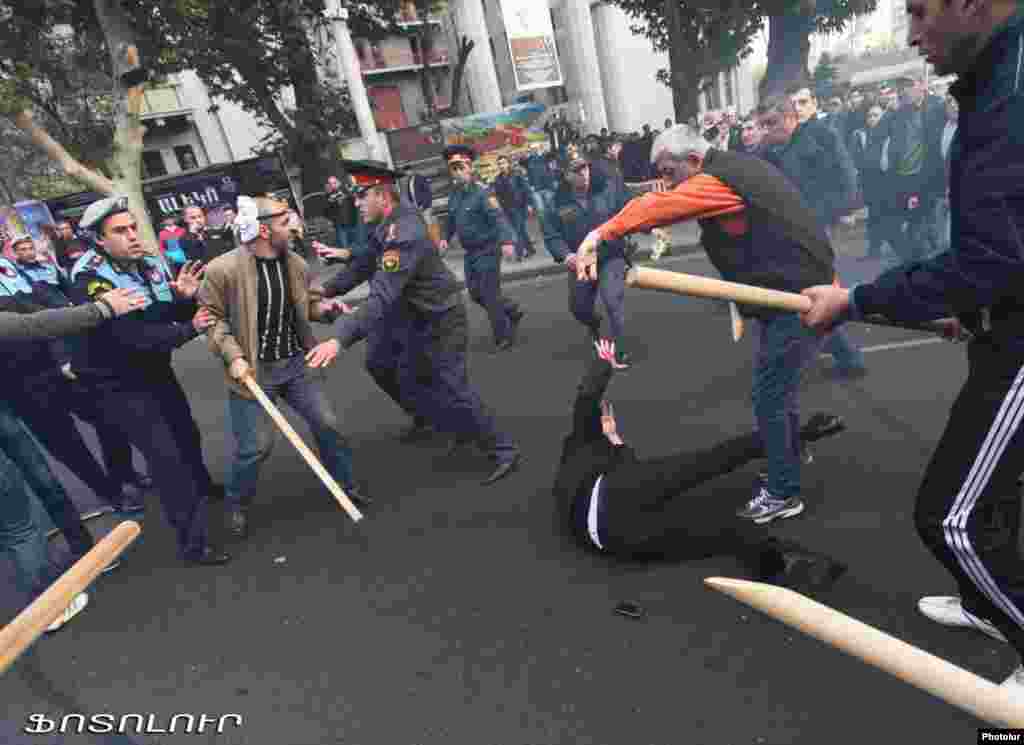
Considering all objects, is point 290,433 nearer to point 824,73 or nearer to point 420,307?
point 420,307

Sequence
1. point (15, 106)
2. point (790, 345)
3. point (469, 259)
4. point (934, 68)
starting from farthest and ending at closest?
point (15, 106) → point (469, 259) → point (790, 345) → point (934, 68)

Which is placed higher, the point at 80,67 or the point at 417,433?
the point at 80,67

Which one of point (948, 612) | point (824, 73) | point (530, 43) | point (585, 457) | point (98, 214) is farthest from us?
point (824, 73)

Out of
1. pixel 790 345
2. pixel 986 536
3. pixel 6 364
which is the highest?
pixel 6 364

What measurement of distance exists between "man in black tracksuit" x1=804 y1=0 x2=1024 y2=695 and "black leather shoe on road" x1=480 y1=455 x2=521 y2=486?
2218 millimetres

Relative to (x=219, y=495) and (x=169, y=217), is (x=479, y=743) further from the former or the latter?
(x=169, y=217)

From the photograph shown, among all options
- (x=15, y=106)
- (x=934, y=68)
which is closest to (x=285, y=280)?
(x=934, y=68)

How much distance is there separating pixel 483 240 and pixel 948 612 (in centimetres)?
Result: 468

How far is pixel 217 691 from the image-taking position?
2.50m

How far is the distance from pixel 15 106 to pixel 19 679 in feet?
33.1

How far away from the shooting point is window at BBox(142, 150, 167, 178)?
2581 centimetres

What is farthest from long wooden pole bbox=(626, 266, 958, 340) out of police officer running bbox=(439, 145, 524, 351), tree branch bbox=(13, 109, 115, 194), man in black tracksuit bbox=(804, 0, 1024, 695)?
tree branch bbox=(13, 109, 115, 194)

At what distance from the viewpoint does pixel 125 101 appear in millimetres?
10555

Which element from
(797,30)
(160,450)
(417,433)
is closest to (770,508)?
(417,433)
